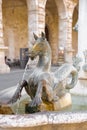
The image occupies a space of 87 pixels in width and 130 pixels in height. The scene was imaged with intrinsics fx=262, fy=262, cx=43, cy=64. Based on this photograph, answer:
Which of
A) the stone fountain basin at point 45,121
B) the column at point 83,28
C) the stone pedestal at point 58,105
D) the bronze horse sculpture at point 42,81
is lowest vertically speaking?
the stone pedestal at point 58,105

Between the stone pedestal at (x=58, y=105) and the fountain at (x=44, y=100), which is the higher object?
the fountain at (x=44, y=100)

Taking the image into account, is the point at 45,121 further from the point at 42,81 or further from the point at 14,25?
the point at 14,25

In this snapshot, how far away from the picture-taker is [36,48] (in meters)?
2.62

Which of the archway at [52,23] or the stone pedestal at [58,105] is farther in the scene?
the archway at [52,23]

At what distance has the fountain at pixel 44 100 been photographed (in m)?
1.77

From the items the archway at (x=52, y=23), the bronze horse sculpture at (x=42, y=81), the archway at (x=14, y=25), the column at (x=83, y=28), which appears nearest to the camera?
the bronze horse sculpture at (x=42, y=81)

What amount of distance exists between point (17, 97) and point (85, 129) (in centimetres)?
99

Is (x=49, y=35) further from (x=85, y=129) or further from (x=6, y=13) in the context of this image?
(x=85, y=129)

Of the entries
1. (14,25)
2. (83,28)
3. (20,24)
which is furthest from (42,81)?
(20,24)

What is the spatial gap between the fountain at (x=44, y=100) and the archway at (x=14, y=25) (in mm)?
12929

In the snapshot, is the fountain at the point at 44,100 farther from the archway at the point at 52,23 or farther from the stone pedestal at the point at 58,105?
the archway at the point at 52,23

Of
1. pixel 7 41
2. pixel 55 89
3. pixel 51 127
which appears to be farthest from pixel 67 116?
pixel 7 41

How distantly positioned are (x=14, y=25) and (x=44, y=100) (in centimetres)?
1397

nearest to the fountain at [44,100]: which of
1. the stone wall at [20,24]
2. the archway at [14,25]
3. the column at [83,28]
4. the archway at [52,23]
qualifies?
the column at [83,28]
